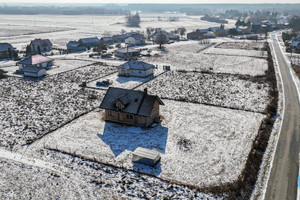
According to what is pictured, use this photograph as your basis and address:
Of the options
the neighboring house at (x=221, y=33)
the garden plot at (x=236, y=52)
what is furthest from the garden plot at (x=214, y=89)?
the neighboring house at (x=221, y=33)

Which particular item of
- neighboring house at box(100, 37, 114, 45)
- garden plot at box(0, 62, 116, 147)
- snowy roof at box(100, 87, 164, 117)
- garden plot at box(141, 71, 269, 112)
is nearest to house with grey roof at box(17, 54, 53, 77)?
garden plot at box(0, 62, 116, 147)

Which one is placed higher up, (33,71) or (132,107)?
(132,107)

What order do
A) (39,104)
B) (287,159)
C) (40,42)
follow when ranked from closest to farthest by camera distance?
(287,159) → (39,104) → (40,42)

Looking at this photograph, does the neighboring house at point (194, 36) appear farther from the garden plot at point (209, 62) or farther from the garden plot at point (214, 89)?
the garden plot at point (214, 89)

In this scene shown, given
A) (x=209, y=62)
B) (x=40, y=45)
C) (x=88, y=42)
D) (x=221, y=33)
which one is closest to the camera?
(x=209, y=62)

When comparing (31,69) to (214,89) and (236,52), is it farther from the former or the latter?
(236,52)

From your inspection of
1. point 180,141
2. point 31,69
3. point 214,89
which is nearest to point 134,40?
point 31,69
